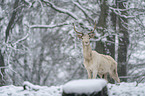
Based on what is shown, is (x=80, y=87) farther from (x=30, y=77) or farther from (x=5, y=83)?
(x=30, y=77)

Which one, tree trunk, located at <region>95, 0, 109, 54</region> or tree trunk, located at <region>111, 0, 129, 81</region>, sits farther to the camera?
tree trunk, located at <region>111, 0, 129, 81</region>

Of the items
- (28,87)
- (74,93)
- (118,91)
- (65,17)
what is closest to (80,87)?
(74,93)

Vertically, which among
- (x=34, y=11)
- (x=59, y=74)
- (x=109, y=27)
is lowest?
(x=59, y=74)

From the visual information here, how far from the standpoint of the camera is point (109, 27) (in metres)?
10.6

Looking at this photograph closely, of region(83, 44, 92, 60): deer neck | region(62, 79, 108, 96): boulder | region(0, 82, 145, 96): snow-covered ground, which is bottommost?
region(0, 82, 145, 96): snow-covered ground

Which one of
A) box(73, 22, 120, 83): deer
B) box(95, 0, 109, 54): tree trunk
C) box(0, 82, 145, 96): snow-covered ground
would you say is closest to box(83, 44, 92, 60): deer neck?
box(73, 22, 120, 83): deer

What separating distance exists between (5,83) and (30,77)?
19.7 feet

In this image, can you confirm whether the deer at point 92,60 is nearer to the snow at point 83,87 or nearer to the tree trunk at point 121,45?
the snow at point 83,87

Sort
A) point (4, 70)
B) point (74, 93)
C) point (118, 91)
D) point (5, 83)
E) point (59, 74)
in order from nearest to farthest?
1. point (74, 93)
2. point (118, 91)
3. point (5, 83)
4. point (4, 70)
5. point (59, 74)

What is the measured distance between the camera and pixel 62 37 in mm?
13969

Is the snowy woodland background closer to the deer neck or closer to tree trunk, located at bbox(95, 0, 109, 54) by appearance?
tree trunk, located at bbox(95, 0, 109, 54)

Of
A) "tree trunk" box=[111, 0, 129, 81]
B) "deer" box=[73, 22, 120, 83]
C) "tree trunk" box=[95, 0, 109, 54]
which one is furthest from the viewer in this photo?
"tree trunk" box=[111, 0, 129, 81]

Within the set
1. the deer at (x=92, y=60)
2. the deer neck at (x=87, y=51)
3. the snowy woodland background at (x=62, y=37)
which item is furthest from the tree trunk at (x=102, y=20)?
the deer neck at (x=87, y=51)

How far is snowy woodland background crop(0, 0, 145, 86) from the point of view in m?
10.4
